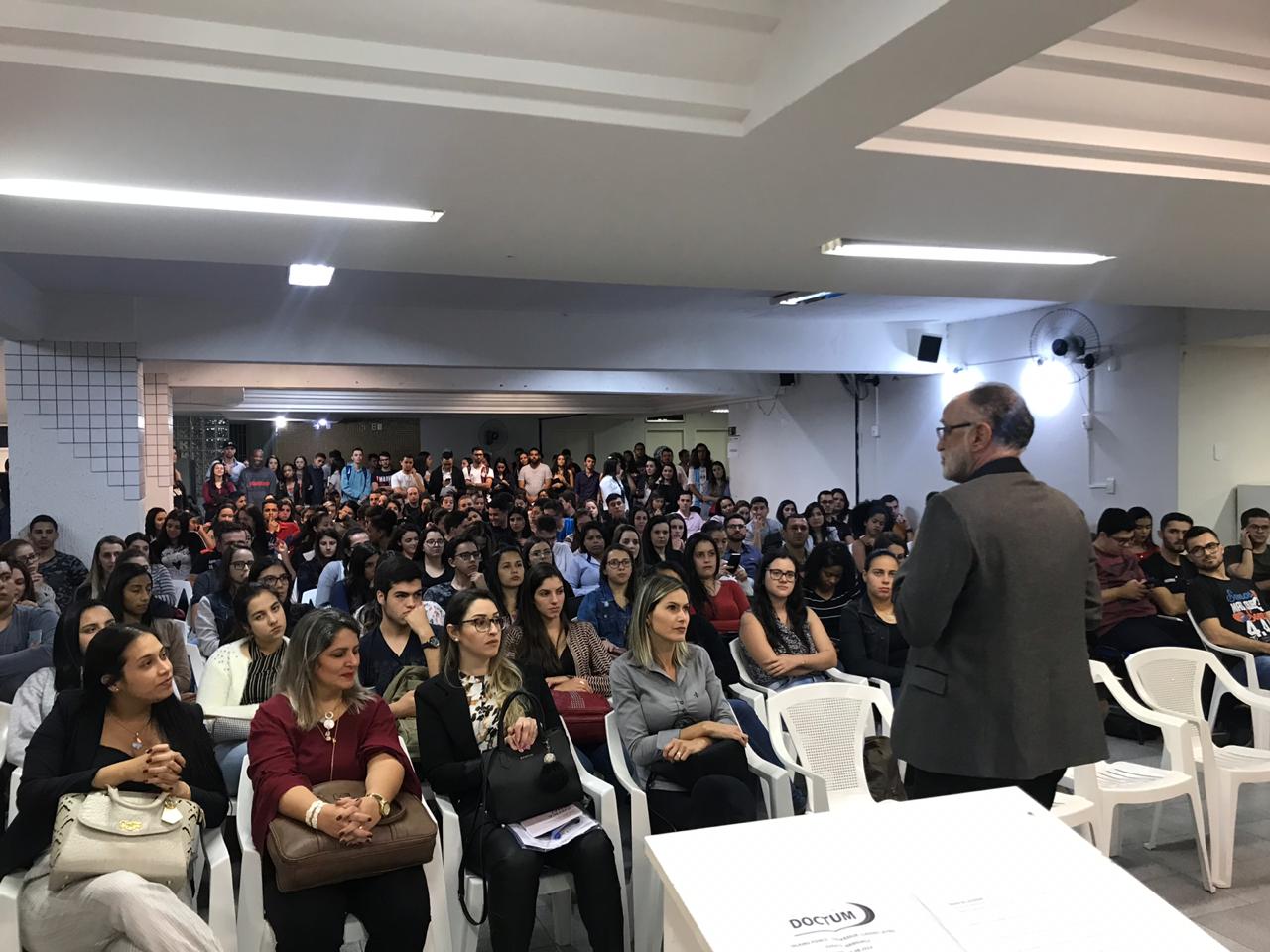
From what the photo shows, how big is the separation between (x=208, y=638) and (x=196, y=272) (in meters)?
2.92

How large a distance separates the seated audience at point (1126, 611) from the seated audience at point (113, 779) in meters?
4.63

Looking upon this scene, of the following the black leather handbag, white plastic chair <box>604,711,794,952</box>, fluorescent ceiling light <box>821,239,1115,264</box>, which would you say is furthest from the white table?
fluorescent ceiling light <box>821,239,1115,264</box>

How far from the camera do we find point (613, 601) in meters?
4.62

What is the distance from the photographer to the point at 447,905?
264cm

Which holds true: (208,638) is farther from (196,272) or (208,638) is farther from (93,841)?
(196,272)

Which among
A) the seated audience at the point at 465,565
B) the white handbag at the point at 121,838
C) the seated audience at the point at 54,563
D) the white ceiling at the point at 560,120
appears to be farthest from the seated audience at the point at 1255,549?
the seated audience at the point at 54,563

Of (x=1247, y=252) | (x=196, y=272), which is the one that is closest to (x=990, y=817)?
(x=1247, y=252)

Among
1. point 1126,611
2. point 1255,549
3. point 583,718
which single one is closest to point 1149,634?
point 1126,611

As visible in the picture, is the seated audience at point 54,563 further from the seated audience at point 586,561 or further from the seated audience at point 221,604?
the seated audience at point 586,561

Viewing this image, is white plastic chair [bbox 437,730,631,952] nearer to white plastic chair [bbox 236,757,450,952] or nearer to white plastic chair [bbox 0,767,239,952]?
white plastic chair [bbox 236,757,450,952]

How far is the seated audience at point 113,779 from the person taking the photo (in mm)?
2230

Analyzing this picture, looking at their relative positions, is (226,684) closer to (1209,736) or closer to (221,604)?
(221,604)

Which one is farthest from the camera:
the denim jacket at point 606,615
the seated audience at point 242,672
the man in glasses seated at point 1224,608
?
the man in glasses seated at point 1224,608

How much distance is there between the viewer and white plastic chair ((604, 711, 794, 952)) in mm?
2734
